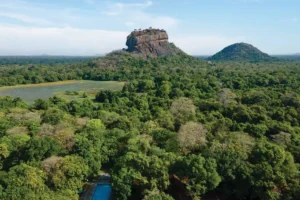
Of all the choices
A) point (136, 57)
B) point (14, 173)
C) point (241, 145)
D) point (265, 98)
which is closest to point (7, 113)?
point (14, 173)

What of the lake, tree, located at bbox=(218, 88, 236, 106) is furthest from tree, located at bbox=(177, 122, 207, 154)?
the lake

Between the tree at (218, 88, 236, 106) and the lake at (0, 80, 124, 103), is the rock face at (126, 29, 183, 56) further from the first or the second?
the tree at (218, 88, 236, 106)

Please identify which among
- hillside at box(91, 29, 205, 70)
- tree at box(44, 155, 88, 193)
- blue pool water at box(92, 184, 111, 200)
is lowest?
blue pool water at box(92, 184, 111, 200)

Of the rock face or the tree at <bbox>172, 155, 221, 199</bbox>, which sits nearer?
the tree at <bbox>172, 155, 221, 199</bbox>

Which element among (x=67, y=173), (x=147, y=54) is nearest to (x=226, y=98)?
(x=67, y=173)

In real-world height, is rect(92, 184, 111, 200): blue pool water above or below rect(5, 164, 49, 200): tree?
below

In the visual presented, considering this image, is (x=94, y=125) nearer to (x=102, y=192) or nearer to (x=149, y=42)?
(x=102, y=192)

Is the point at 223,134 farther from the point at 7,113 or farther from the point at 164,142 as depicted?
the point at 7,113

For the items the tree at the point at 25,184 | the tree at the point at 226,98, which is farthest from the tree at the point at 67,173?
the tree at the point at 226,98

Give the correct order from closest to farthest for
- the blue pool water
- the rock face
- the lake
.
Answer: the blue pool water < the lake < the rock face
